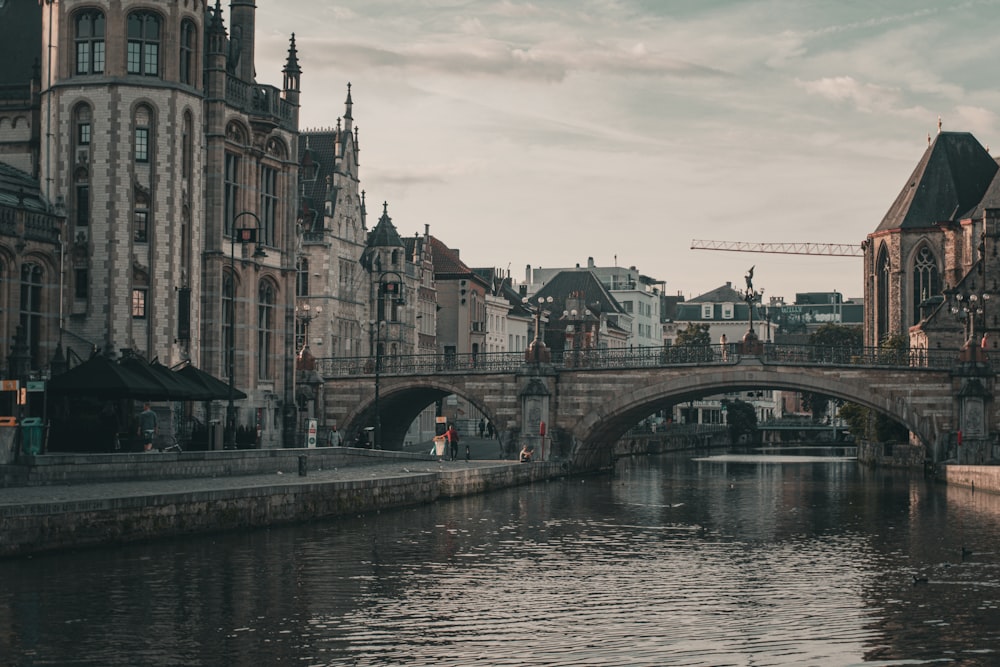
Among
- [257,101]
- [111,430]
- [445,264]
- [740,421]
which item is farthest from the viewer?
[740,421]

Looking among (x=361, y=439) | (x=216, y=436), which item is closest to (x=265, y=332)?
(x=216, y=436)

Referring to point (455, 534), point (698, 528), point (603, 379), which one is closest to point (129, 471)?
point (455, 534)

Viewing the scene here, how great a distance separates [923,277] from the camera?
10344cm

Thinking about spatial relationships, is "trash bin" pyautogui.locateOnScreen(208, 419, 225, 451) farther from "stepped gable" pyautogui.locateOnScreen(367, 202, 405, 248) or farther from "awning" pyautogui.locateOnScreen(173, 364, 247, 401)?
"stepped gable" pyautogui.locateOnScreen(367, 202, 405, 248)

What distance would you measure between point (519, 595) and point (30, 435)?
14.6 m

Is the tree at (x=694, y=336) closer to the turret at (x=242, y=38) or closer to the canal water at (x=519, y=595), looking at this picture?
the turret at (x=242, y=38)

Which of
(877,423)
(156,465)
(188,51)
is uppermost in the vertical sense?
(188,51)

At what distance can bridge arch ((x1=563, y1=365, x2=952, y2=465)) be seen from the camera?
67562 millimetres

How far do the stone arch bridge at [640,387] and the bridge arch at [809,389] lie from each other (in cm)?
4

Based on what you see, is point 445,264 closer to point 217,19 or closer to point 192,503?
point 217,19

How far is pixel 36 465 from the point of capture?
114ft

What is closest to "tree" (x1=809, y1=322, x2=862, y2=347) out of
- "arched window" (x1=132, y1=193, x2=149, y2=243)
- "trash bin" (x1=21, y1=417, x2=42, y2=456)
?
"arched window" (x1=132, y1=193, x2=149, y2=243)

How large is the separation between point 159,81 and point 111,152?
284 centimetres

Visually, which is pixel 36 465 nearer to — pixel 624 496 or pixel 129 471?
pixel 129 471
